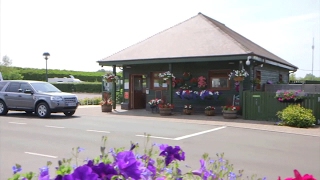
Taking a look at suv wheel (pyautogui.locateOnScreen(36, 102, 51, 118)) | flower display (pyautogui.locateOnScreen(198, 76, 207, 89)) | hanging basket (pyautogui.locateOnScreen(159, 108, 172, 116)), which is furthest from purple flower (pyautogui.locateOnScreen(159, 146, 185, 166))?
flower display (pyautogui.locateOnScreen(198, 76, 207, 89))

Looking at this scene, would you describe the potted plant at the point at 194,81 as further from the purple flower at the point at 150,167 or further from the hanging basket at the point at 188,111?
the purple flower at the point at 150,167

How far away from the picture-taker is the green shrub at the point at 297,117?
12.3 metres

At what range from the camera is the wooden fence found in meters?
13.8

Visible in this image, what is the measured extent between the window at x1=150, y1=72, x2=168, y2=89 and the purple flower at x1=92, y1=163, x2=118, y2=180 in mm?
17427

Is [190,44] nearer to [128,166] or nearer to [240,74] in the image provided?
[240,74]

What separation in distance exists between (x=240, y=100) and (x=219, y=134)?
221 inches

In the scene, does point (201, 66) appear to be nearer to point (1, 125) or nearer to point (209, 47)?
point (209, 47)

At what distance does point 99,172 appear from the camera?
1291mm

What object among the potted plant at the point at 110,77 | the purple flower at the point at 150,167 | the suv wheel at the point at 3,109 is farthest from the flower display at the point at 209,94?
the purple flower at the point at 150,167

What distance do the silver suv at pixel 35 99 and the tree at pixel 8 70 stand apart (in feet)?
88.4

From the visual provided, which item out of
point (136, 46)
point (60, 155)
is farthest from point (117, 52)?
point (60, 155)

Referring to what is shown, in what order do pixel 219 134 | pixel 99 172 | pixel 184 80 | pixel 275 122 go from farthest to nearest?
pixel 184 80, pixel 275 122, pixel 219 134, pixel 99 172

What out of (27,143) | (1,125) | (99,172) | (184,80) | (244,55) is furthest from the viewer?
(184,80)

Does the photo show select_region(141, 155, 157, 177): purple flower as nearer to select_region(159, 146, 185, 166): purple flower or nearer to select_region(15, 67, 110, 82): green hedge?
select_region(159, 146, 185, 166): purple flower
